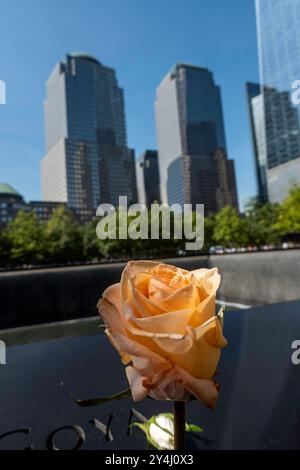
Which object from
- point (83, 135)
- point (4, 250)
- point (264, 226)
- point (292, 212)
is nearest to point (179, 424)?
point (292, 212)

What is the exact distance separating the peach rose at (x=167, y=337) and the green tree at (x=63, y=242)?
18.0m

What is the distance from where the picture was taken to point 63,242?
1805cm

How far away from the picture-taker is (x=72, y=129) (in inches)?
1538

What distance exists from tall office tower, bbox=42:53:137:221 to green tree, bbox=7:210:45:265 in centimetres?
851

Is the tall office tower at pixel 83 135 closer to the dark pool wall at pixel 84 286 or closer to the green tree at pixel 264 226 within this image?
the green tree at pixel 264 226

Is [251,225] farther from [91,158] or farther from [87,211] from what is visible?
[87,211]

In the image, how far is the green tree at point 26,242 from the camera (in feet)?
52.9

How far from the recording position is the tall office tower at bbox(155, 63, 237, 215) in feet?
107

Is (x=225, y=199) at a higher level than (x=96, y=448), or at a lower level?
higher

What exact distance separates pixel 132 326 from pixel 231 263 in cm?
921

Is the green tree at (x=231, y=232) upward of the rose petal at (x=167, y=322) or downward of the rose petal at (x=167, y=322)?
upward

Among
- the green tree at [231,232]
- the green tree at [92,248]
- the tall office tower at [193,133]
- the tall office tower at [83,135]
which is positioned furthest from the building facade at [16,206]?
the green tree at [231,232]

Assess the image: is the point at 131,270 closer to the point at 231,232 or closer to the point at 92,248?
the point at 92,248
